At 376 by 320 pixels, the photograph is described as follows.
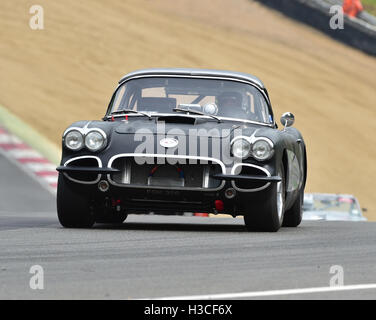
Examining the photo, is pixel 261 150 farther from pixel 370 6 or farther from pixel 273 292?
pixel 370 6

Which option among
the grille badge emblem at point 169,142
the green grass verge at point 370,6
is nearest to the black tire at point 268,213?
the grille badge emblem at point 169,142

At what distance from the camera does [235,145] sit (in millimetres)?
8984

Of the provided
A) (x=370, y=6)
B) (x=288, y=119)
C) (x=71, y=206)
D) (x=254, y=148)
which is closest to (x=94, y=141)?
(x=71, y=206)

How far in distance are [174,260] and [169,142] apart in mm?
2040

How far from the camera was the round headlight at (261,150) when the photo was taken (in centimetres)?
900

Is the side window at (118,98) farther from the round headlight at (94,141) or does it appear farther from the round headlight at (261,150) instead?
the round headlight at (261,150)

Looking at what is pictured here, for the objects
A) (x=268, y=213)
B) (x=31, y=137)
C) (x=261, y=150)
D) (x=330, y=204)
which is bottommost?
(x=268, y=213)

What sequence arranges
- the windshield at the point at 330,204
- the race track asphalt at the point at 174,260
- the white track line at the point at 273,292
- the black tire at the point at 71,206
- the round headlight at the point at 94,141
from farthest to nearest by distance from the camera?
1. the windshield at the point at 330,204
2. the black tire at the point at 71,206
3. the round headlight at the point at 94,141
4. the race track asphalt at the point at 174,260
5. the white track line at the point at 273,292

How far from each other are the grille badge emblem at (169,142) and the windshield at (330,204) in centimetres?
1043

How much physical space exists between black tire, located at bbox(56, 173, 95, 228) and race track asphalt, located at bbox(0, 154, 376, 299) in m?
0.13

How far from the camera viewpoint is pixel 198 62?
34219 millimetres

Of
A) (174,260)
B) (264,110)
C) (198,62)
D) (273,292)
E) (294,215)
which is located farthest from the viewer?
(198,62)

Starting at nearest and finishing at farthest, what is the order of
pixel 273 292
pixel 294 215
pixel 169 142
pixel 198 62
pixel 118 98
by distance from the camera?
pixel 273 292 < pixel 169 142 < pixel 118 98 < pixel 294 215 < pixel 198 62

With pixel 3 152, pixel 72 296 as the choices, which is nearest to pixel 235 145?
pixel 72 296
